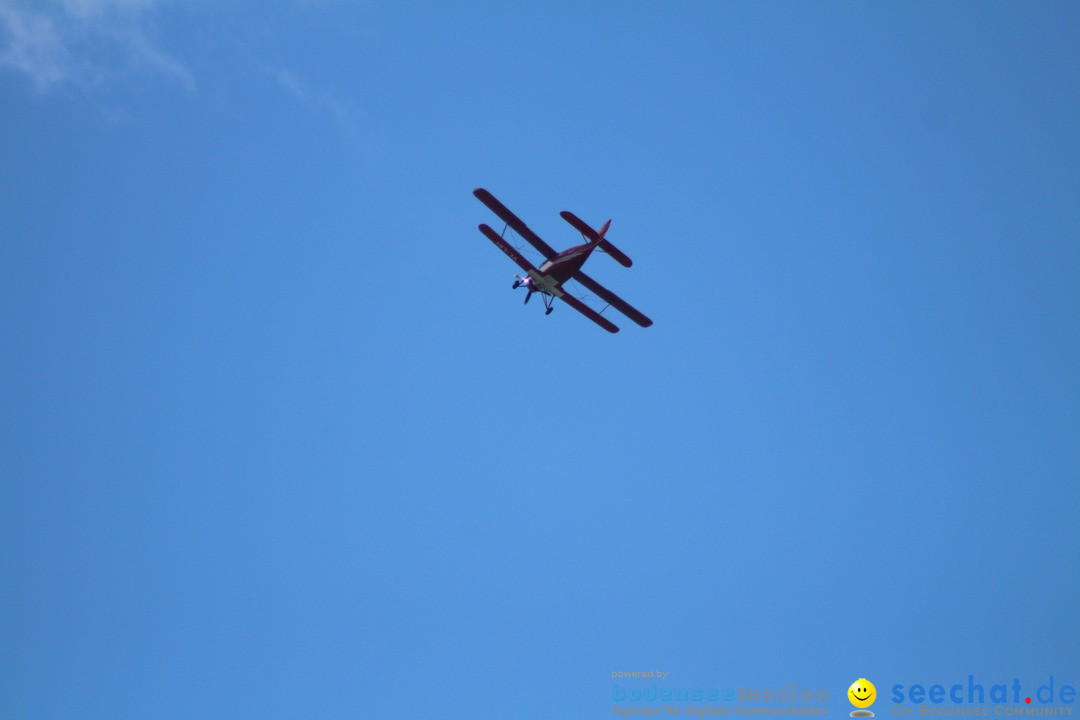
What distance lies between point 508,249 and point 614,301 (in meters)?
6.49

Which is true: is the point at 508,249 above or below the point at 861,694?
above

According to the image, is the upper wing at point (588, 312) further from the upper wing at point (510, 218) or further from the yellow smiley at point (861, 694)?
the yellow smiley at point (861, 694)

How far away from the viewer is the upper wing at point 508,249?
143ft

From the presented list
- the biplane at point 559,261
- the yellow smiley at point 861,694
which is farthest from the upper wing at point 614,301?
the yellow smiley at point 861,694

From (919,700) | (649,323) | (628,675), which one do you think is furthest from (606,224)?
(919,700)

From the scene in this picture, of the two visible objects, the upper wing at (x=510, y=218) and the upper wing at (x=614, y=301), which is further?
the upper wing at (x=614, y=301)

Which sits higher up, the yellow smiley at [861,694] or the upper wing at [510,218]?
the upper wing at [510,218]

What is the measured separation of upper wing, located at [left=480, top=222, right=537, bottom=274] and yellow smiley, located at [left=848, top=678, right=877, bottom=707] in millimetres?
22603

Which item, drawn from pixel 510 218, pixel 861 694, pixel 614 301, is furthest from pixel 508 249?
pixel 861 694

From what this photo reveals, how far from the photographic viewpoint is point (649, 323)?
1913 inches

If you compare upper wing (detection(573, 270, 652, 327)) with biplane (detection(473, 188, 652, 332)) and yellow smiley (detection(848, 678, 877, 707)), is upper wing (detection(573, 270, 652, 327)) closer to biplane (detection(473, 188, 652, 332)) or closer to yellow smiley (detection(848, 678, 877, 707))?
biplane (detection(473, 188, 652, 332))

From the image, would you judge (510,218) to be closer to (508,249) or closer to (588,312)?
(508,249)

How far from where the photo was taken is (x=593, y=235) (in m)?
42.6

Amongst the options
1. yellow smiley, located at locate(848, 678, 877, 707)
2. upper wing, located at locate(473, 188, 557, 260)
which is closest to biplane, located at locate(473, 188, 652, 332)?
upper wing, located at locate(473, 188, 557, 260)
